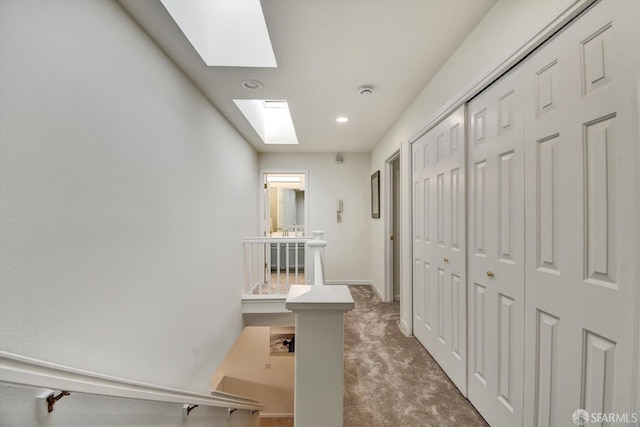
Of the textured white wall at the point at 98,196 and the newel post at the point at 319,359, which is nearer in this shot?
the newel post at the point at 319,359

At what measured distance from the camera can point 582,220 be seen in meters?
0.95

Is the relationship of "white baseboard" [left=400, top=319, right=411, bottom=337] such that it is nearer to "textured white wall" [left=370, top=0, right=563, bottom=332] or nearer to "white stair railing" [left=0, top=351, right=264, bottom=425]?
"textured white wall" [left=370, top=0, right=563, bottom=332]

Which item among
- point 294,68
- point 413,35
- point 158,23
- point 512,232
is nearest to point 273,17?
point 294,68

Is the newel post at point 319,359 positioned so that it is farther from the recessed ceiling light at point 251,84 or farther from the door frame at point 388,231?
the door frame at point 388,231

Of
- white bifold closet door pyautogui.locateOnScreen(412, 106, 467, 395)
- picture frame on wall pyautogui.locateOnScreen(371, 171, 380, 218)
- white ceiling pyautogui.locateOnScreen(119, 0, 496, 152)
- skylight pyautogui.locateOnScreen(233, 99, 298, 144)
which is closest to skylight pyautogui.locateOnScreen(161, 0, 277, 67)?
white ceiling pyautogui.locateOnScreen(119, 0, 496, 152)

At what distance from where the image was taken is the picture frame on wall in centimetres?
413

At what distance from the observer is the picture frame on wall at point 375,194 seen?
13.6ft

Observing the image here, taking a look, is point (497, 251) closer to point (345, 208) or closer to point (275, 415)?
point (345, 208)

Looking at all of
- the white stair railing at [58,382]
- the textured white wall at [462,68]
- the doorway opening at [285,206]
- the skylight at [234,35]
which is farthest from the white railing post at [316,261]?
the doorway opening at [285,206]

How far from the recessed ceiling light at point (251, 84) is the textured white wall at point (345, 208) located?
2.45 metres

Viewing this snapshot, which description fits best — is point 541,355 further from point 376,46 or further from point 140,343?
point 140,343

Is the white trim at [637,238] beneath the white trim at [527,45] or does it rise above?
beneath

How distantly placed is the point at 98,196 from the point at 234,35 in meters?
1.46

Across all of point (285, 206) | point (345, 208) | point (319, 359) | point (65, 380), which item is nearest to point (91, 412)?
point (65, 380)
